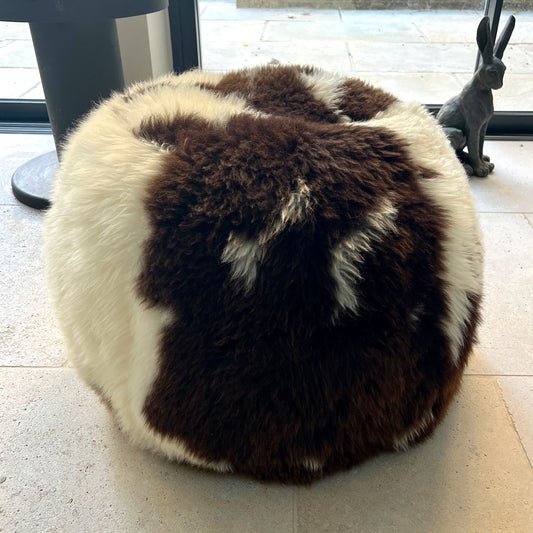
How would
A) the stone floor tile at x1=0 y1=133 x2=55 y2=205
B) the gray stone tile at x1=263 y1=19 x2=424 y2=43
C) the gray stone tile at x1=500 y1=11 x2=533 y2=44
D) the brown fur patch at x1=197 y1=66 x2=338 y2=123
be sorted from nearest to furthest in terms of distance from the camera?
the brown fur patch at x1=197 y1=66 x2=338 y2=123
the stone floor tile at x1=0 y1=133 x2=55 y2=205
the gray stone tile at x1=500 y1=11 x2=533 y2=44
the gray stone tile at x1=263 y1=19 x2=424 y2=43

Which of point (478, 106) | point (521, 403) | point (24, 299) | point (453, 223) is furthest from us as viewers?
point (478, 106)

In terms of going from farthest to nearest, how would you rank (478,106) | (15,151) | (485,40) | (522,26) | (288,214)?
(522,26)
(15,151)
(478,106)
(485,40)
(288,214)

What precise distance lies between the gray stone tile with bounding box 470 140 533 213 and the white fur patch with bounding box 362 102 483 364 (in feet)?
2.92

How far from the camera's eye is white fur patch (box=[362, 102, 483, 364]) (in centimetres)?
79

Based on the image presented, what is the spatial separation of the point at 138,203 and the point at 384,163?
368mm

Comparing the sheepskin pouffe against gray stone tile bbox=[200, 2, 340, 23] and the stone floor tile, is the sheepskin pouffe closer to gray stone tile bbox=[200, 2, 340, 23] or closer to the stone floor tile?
the stone floor tile

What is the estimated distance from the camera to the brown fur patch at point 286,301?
703 mm

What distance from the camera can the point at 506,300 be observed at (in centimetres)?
127

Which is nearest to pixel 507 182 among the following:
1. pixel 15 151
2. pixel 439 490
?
pixel 439 490

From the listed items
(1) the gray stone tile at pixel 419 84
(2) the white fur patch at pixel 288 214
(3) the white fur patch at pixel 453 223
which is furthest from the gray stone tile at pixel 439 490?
(1) the gray stone tile at pixel 419 84

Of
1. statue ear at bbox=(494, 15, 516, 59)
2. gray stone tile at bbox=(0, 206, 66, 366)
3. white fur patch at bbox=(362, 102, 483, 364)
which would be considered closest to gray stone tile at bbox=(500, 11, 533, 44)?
statue ear at bbox=(494, 15, 516, 59)

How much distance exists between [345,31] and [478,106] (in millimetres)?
803

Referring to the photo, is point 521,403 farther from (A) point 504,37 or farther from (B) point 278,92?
(A) point 504,37

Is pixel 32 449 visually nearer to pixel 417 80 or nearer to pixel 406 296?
Answer: pixel 406 296
